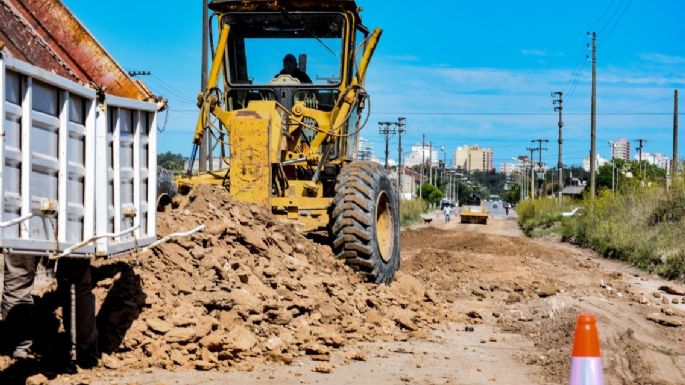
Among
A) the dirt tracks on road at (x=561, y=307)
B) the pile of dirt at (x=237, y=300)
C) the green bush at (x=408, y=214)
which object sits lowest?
the green bush at (x=408, y=214)

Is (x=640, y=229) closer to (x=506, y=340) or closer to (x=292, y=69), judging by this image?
(x=292, y=69)

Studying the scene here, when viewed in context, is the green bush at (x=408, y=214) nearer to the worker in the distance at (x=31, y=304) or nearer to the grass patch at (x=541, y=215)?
the grass patch at (x=541, y=215)

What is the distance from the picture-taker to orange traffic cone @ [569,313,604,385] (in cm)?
440

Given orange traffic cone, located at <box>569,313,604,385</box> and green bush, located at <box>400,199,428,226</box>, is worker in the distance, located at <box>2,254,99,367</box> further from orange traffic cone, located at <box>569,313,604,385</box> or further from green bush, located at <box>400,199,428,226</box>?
green bush, located at <box>400,199,428,226</box>

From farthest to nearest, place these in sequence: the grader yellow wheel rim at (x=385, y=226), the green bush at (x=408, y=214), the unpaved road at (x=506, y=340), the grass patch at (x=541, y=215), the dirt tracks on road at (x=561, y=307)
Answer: the green bush at (x=408, y=214), the grass patch at (x=541, y=215), the grader yellow wheel rim at (x=385, y=226), the dirt tracks on road at (x=561, y=307), the unpaved road at (x=506, y=340)

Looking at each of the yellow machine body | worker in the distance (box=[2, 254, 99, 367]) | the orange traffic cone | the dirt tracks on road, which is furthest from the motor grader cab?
the orange traffic cone

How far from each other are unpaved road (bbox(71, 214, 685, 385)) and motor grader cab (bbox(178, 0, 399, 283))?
5.62 feet

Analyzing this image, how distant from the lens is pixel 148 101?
302 inches

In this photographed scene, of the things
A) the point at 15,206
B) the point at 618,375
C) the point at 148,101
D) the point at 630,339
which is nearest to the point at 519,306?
the point at 630,339

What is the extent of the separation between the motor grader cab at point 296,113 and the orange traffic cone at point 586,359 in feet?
22.7

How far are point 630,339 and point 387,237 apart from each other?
13.4ft

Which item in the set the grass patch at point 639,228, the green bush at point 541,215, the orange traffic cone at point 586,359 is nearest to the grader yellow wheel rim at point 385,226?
the orange traffic cone at point 586,359

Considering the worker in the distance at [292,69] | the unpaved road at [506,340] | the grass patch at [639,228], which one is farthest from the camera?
the grass patch at [639,228]

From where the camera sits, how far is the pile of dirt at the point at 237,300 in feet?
24.4
